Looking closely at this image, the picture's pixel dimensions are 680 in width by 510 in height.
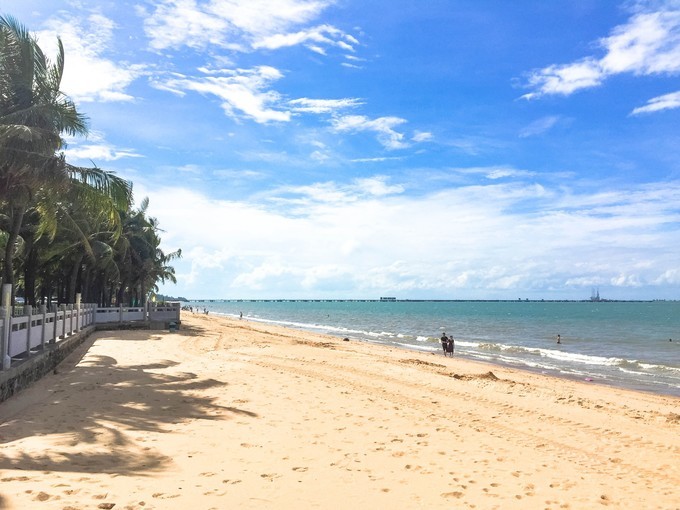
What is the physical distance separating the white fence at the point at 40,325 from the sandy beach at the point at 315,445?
38.4 inches

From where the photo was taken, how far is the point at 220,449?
7.29 meters

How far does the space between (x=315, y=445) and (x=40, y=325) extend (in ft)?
32.7

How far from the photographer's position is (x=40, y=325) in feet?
45.6

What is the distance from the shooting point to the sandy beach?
5648 mm

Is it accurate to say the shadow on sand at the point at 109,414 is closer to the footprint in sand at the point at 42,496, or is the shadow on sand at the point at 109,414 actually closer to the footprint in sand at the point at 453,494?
the footprint in sand at the point at 42,496

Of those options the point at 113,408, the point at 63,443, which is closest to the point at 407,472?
the point at 63,443

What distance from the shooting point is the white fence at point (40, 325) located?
1031 centimetres

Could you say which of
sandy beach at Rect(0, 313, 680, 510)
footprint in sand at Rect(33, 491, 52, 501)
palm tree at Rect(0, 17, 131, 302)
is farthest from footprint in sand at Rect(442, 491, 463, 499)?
palm tree at Rect(0, 17, 131, 302)

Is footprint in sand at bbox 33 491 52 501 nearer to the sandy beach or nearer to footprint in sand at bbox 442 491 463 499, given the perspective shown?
the sandy beach

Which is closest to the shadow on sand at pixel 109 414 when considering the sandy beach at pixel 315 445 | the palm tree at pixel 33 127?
the sandy beach at pixel 315 445

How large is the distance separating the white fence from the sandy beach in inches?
38.4

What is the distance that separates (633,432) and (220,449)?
26.8 feet

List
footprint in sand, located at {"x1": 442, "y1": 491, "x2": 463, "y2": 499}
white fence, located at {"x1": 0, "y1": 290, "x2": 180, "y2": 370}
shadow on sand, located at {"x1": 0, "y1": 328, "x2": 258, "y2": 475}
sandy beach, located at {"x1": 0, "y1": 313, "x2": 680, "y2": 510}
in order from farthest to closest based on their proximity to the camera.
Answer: white fence, located at {"x1": 0, "y1": 290, "x2": 180, "y2": 370} < shadow on sand, located at {"x1": 0, "y1": 328, "x2": 258, "y2": 475} < footprint in sand, located at {"x1": 442, "y1": 491, "x2": 463, "y2": 499} < sandy beach, located at {"x1": 0, "y1": 313, "x2": 680, "y2": 510}

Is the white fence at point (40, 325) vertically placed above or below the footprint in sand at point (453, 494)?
above
